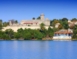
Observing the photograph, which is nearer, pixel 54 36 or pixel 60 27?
pixel 54 36

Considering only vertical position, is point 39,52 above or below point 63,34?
below

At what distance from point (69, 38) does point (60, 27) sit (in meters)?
8.49

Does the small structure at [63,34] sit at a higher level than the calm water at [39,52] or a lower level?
higher

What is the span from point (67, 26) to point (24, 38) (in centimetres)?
1215

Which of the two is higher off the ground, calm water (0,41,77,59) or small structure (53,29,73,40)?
small structure (53,29,73,40)

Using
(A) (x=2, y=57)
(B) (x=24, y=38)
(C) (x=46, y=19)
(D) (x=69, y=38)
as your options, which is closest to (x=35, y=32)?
(B) (x=24, y=38)

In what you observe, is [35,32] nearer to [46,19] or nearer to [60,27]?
[60,27]

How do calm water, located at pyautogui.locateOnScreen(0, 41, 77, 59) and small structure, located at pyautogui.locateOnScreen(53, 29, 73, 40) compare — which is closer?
calm water, located at pyautogui.locateOnScreen(0, 41, 77, 59)

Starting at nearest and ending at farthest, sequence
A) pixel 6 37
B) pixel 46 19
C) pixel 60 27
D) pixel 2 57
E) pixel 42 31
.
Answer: pixel 2 57 → pixel 6 37 → pixel 42 31 → pixel 60 27 → pixel 46 19

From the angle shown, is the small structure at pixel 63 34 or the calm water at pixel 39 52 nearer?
the calm water at pixel 39 52

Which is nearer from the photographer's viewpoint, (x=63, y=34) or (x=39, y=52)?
(x=39, y=52)

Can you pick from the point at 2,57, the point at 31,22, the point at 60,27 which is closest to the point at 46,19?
the point at 31,22

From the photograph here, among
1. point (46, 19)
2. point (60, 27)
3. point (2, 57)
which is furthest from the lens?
point (46, 19)

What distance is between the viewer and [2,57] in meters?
20.2
